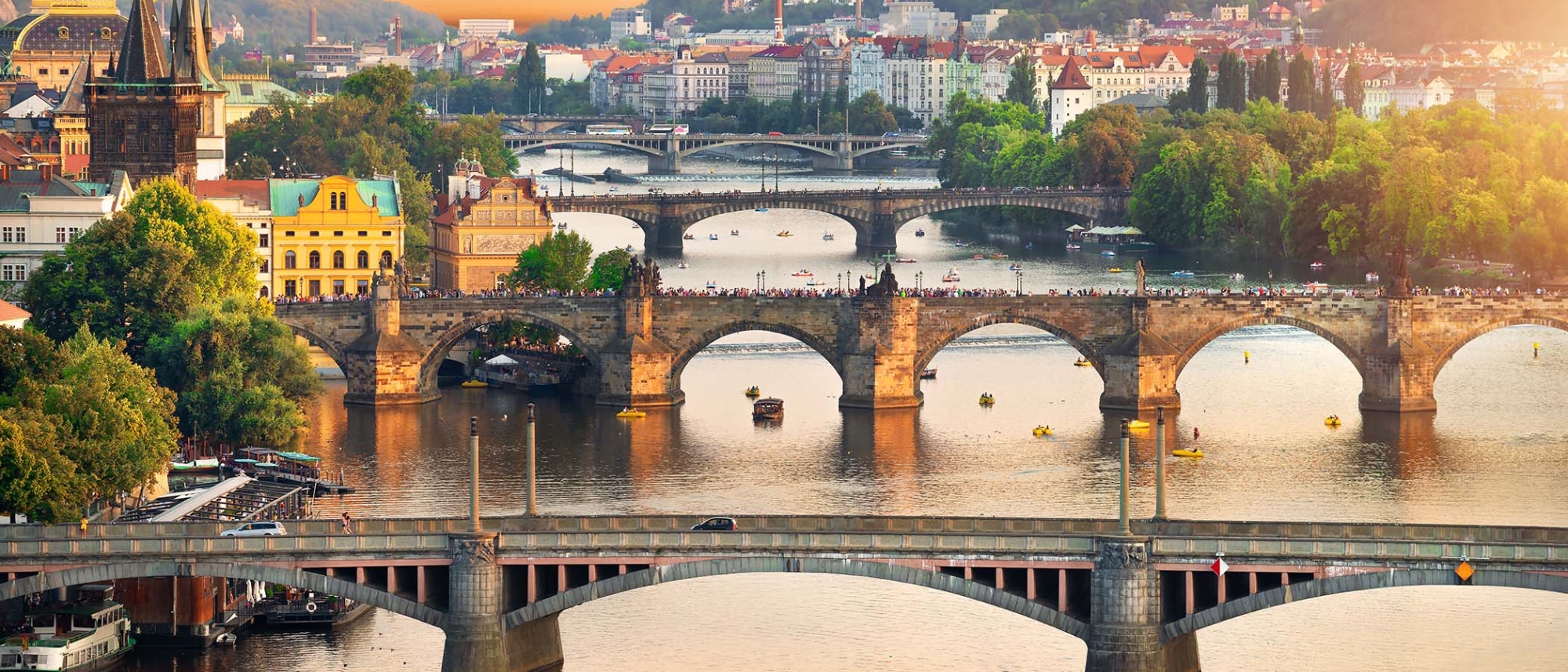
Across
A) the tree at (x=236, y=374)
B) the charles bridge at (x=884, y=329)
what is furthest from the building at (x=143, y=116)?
the tree at (x=236, y=374)

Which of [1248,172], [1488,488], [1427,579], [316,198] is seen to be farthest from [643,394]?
[1248,172]

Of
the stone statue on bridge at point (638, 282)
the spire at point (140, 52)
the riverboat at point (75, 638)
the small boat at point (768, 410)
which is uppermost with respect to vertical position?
the spire at point (140, 52)

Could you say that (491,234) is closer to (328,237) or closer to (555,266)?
(328,237)

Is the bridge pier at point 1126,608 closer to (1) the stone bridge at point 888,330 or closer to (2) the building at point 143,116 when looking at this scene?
(1) the stone bridge at point 888,330

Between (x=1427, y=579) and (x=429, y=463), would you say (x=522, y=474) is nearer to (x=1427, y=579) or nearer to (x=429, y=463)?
(x=429, y=463)

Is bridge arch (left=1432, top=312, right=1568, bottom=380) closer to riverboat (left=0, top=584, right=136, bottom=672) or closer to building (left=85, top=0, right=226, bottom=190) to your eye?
building (left=85, top=0, right=226, bottom=190)
